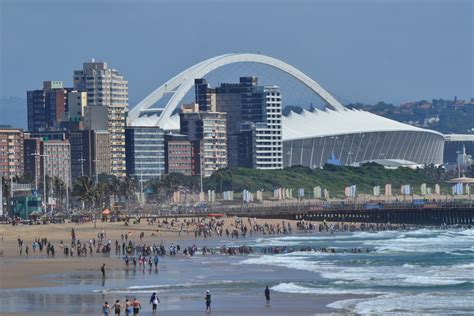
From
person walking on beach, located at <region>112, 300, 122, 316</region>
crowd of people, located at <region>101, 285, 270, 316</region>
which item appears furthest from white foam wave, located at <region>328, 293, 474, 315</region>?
person walking on beach, located at <region>112, 300, 122, 316</region>

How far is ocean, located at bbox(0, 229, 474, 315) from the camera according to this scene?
159 feet

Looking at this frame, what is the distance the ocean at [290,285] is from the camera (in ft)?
159

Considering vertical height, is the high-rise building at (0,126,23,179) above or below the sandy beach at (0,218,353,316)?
above

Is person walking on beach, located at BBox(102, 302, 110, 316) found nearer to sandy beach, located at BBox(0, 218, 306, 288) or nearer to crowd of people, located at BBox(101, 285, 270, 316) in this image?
crowd of people, located at BBox(101, 285, 270, 316)

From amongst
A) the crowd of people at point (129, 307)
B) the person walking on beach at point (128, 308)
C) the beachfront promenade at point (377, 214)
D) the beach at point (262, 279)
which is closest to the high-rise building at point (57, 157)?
the beachfront promenade at point (377, 214)

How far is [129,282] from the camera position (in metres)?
57.5

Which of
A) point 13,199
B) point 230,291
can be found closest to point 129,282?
point 230,291

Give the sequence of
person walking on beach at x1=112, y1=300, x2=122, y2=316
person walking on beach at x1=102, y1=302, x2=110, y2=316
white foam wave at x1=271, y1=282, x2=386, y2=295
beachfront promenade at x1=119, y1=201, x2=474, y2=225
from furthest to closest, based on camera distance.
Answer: beachfront promenade at x1=119, y1=201, x2=474, y2=225, white foam wave at x1=271, y1=282, x2=386, y2=295, person walking on beach at x1=112, y1=300, x2=122, y2=316, person walking on beach at x1=102, y1=302, x2=110, y2=316

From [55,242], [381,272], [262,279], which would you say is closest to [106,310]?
[262,279]

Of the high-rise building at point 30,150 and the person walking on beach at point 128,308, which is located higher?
the high-rise building at point 30,150

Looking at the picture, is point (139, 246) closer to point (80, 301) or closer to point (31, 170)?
point (80, 301)

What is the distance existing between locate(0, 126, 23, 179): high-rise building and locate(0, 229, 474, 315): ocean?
117 metres

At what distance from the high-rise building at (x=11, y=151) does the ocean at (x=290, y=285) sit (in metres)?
117

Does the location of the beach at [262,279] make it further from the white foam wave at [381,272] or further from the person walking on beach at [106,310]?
the person walking on beach at [106,310]
